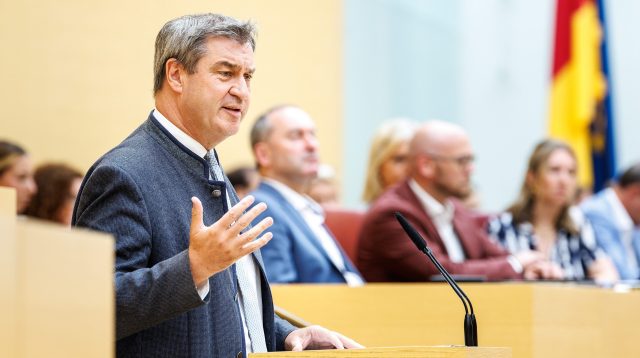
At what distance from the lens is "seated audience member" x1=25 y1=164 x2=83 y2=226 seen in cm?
438

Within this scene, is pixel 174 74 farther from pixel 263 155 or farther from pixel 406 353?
pixel 263 155

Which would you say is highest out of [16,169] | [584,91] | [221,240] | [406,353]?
[584,91]

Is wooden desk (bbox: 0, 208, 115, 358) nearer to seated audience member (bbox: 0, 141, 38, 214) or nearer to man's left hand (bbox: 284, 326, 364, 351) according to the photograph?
man's left hand (bbox: 284, 326, 364, 351)

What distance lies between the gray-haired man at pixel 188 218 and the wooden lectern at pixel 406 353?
217 millimetres

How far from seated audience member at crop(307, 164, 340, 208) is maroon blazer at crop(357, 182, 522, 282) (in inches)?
53.7

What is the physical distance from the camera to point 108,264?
1.73 meters

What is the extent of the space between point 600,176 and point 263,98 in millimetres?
2894

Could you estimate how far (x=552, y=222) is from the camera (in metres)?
5.24

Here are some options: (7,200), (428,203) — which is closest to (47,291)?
(7,200)

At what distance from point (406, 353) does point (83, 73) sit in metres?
3.20

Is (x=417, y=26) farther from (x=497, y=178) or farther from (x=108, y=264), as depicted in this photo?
(x=108, y=264)

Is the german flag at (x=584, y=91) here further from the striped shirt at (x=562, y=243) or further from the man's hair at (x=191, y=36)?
the man's hair at (x=191, y=36)

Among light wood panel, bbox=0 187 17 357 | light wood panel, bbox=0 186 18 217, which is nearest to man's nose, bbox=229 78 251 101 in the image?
light wood panel, bbox=0 186 18 217

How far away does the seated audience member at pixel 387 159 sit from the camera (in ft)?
17.7
